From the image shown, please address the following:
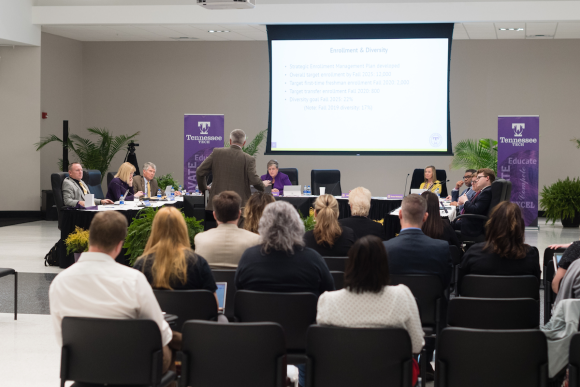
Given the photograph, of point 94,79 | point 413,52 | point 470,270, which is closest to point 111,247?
point 470,270

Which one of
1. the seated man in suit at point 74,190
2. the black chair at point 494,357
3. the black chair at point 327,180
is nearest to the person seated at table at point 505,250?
the black chair at point 494,357

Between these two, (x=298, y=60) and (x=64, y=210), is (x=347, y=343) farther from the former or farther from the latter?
(x=298, y=60)

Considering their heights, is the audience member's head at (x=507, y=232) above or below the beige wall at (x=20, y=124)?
below

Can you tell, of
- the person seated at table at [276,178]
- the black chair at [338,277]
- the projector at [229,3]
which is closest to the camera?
the black chair at [338,277]

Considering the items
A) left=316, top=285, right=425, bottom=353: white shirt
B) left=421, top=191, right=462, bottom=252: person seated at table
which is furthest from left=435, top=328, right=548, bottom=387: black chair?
left=421, top=191, right=462, bottom=252: person seated at table

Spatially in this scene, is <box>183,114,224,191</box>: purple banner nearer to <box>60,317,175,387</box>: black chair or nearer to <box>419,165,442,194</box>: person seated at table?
<box>419,165,442,194</box>: person seated at table

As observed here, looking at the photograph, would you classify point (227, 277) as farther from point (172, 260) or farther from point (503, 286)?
point (503, 286)

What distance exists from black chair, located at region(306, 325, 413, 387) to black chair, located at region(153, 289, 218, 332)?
675 mm

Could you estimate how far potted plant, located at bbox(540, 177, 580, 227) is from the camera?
11594mm

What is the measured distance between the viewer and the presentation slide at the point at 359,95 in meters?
10.7

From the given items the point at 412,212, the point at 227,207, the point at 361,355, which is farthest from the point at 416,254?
the point at 361,355

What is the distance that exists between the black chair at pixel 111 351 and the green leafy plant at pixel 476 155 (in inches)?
394

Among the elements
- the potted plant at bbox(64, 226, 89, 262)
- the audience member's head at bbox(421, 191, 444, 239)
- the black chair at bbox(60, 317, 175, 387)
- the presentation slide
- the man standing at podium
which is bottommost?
the potted plant at bbox(64, 226, 89, 262)

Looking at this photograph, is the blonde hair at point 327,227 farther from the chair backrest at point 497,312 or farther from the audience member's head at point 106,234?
the audience member's head at point 106,234
